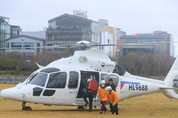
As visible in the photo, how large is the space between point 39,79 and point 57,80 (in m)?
1.01

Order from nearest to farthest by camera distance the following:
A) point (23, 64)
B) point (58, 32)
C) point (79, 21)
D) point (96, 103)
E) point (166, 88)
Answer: point (96, 103) → point (166, 88) → point (23, 64) → point (58, 32) → point (79, 21)

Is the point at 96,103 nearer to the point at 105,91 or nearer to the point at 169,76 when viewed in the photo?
the point at 105,91

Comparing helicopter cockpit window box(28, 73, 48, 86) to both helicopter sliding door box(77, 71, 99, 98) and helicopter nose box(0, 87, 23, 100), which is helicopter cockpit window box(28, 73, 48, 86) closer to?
helicopter nose box(0, 87, 23, 100)

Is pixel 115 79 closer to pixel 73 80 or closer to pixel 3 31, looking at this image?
pixel 73 80

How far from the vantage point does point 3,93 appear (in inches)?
A: 742

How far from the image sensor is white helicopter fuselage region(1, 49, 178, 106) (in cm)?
1931

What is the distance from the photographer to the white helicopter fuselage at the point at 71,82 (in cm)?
1931

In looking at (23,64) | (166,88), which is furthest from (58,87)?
(23,64)

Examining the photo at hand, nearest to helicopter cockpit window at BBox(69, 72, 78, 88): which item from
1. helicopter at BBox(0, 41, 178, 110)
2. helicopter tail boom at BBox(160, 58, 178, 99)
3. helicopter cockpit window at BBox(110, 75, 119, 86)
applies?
helicopter at BBox(0, 41, 178, 110)

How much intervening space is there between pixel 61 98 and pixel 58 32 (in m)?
93.2

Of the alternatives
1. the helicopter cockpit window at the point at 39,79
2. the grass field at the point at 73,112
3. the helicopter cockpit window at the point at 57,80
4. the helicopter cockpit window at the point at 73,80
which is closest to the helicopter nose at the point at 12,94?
the grass field at the point at 73,112

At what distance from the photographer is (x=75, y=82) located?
66.1 ft

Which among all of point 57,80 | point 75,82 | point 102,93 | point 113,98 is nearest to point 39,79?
point 57,80

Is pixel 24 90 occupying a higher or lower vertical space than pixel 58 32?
lower
